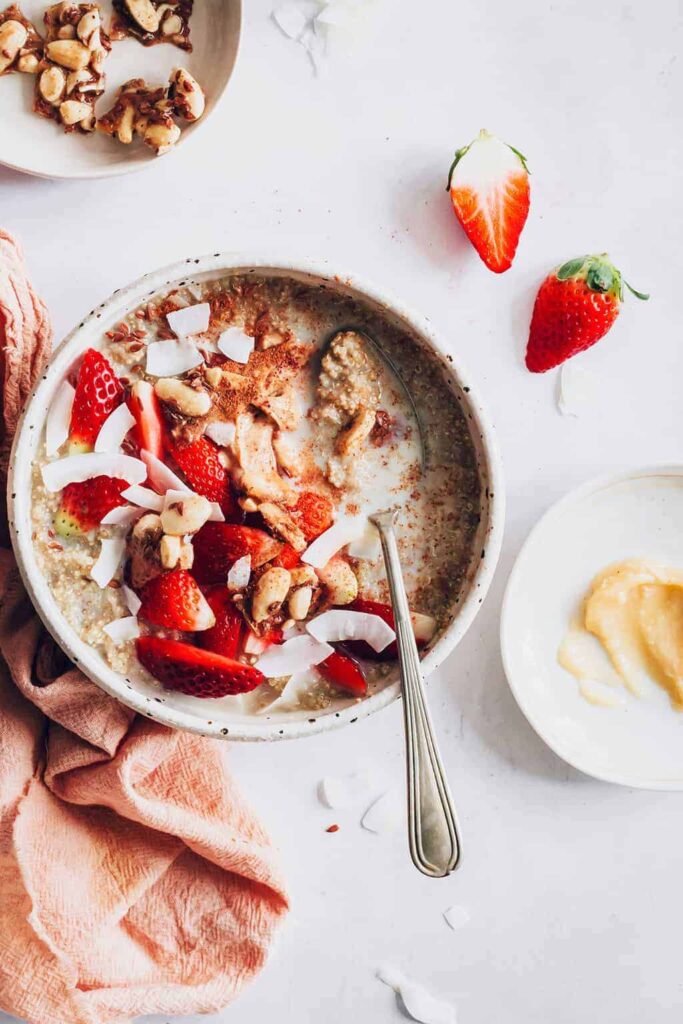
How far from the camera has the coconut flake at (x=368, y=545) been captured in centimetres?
115

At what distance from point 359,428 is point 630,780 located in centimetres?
61

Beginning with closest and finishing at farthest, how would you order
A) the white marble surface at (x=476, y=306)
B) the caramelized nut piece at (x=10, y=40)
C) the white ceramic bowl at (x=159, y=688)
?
the white ceramic bowl at (x=159, y=688) → the caramelized nut piece at (x=10, y=40) → the white marble surface at (x=476, y=306)

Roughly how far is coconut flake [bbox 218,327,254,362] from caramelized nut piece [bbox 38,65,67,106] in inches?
14.5

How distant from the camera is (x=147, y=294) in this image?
108 centimetres

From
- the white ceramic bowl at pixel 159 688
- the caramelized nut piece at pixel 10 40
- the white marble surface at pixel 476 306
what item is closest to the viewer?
the white ceramic bowl at pixel 159 688

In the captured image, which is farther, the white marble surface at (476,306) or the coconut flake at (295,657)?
the white marble surface at (476,306)

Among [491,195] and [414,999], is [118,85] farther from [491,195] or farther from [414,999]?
[414,999]

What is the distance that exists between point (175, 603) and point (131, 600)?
6 cm

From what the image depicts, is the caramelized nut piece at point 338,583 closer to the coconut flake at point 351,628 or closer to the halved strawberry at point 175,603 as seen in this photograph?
the coconut flake at point 351,628

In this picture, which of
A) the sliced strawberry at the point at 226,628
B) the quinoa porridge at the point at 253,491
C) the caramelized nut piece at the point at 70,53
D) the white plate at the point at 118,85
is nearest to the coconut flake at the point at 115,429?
the quinoa porridge at the point at 253,491

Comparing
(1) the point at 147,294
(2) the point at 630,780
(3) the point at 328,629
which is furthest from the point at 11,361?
(2) the point at 630,780

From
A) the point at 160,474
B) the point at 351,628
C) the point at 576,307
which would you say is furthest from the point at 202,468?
the point at 576,307

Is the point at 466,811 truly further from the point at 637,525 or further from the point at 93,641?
the point at 93,641

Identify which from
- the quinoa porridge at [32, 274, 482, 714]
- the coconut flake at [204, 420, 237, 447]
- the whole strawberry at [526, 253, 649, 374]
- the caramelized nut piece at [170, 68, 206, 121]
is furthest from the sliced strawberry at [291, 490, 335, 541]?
the caramelized nut piece at [170, 68, 206, 121]
